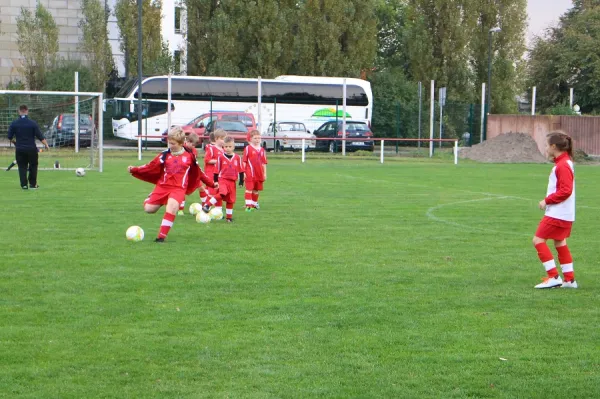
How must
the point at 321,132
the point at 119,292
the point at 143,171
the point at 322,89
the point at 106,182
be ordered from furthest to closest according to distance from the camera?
the point at 322,89 < the point at 321,132 < the point at 106,182 < the point at 143,171 < the point at 119,292

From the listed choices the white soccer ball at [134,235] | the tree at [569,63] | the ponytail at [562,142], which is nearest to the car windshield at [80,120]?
the white soccer ball at [134,235]

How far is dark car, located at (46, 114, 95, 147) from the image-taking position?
31797 mm

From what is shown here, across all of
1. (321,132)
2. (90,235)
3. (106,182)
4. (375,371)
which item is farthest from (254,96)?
(375,371)

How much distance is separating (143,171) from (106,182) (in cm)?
1147

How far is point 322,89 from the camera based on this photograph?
47.6 metres

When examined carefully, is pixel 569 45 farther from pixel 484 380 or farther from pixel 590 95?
pixel 484 380

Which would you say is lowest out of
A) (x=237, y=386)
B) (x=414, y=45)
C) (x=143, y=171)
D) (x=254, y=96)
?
(x=237, y=386)

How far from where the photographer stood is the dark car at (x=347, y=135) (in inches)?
1641

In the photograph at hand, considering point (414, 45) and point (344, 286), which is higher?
point (414, 45)

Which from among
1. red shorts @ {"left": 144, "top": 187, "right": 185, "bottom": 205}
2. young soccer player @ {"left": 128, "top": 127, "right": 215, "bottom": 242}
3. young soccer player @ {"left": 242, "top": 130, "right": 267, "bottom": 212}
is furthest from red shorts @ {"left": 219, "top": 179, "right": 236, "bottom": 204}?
red shorts @ {"left": 144, "top": 187, "right": 185, "bottom": 205}

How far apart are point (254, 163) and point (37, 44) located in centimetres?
3684

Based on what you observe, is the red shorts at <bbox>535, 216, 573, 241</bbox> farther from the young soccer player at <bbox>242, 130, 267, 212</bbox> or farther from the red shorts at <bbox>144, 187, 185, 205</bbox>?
the young soccer player at <bbox>242, 130, 267, 212</bbox>

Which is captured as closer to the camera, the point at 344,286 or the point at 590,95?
the point at 344,286

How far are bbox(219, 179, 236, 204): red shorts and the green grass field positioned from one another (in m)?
0.44
